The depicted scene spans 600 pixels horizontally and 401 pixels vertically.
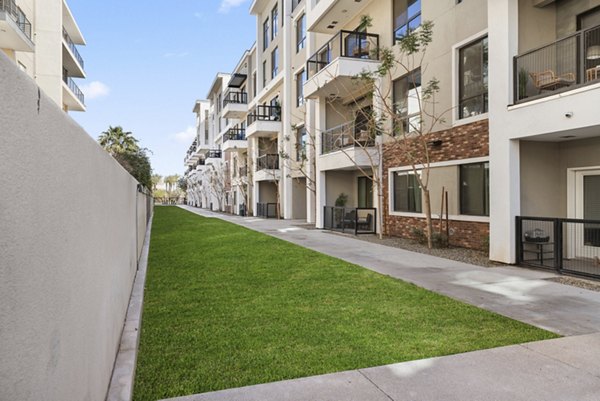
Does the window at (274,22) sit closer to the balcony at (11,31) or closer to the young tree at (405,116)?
the young tree at (405,116)

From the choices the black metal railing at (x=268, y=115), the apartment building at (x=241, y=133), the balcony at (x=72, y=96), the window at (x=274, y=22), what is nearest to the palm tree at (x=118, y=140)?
the balcony at (x=72, y=96)

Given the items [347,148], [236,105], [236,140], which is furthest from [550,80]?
[236,105]

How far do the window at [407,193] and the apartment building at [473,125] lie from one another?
0.06m

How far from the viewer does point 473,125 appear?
491 inches

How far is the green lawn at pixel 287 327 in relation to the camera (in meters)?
4.18

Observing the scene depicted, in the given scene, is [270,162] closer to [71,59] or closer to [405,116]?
[405,116]

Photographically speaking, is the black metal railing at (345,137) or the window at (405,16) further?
the black metal railing at (345,137)

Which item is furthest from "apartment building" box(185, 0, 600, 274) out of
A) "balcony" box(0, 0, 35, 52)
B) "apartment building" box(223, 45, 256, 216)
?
"balcony" box(0, 0, 35, 52)

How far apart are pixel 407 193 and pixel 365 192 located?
5.53 meters

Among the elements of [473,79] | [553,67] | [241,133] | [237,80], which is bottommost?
[553,67]

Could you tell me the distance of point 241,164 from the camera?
40.8 meters

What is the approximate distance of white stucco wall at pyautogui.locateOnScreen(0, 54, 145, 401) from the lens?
143 cm

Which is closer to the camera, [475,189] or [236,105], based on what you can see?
[475,189]

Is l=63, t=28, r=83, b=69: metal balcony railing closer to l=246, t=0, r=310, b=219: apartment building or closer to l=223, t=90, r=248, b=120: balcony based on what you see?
l=223, t=90, r=248, b=120: balcony
